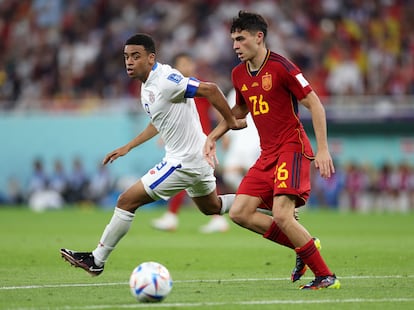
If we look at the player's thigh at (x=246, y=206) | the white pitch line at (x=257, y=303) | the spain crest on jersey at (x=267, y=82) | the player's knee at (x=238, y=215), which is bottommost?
the white pitch line at (x=257, y=303)

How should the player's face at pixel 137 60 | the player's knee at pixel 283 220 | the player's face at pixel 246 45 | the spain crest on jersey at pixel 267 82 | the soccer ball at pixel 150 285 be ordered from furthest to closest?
the player's face at pixel 137 60, the player's face at pixel 246 45, the spain crest on jersey at pixel 267 82, the player's knee at pixel 283 220, the soccer ball at pixel 150 285

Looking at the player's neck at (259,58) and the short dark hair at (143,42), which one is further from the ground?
the short dark hair at (143,42)

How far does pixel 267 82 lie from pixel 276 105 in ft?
0.77

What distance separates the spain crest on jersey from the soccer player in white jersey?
2.09 feet

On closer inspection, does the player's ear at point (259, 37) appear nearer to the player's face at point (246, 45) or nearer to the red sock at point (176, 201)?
the player's face at point (246, 45)

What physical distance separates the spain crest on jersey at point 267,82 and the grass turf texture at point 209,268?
1886 millimetres

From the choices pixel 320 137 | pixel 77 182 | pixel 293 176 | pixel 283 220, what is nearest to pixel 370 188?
pixel 77 182

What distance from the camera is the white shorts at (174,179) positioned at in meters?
9.74

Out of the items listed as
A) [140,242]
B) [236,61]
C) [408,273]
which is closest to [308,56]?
[236,61]

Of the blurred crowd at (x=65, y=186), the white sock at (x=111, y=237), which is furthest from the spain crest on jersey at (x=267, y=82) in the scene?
the blurred crowd at (x=65, y=186)

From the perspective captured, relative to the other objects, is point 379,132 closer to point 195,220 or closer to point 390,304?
point 195,220

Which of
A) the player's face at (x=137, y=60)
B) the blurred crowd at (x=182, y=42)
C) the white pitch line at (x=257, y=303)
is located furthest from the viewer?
the blurred crowd at (x=182, y=42)

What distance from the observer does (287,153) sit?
8.88 m

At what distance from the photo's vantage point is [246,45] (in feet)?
29.7
